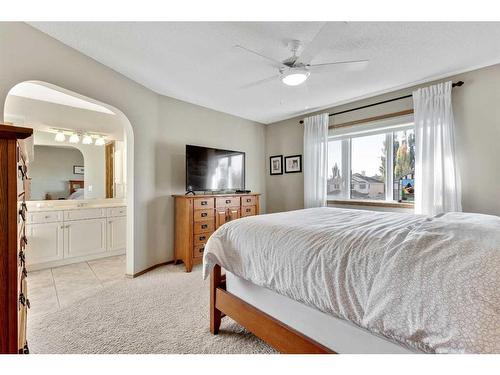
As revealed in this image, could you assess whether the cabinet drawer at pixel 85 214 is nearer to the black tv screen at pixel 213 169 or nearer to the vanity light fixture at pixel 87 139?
the vanity light fixture at pixel 87 139

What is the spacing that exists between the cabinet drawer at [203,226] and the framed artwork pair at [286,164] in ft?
6.33

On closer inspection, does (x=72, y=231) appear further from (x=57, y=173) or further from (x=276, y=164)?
(x=276, y=164)

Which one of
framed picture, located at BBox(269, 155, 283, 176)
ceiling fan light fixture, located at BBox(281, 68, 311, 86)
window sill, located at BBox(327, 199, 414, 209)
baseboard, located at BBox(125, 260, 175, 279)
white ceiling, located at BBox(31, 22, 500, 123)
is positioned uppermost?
white ceiling, located at BBox(31, 22, 500, 123)

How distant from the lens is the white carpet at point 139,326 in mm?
1572

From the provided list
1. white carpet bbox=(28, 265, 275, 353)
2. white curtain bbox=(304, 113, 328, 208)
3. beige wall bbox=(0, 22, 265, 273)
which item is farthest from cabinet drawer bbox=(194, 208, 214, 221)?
white curtain bbox=(304, 113, 328, 208)

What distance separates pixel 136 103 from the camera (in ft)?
9.51

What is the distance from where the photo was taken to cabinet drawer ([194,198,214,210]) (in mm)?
3136

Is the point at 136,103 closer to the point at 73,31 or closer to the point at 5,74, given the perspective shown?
the point at 73,31

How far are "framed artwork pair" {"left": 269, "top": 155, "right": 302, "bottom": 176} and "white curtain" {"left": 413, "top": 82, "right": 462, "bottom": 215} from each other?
1862mm

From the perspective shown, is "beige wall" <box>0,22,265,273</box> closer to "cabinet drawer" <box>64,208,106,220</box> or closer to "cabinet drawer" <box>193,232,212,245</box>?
"cabinet drawer" <box>193,232,212,245</box>

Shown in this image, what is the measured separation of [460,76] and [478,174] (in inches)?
45.5

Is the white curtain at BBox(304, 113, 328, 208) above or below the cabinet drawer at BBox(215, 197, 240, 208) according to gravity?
above

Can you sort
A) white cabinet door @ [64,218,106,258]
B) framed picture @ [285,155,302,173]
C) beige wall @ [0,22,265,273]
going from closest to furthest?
beige wall @ [0,22,265,273]
white cabinet door @ [64,218,106,258]
framed picture @ [285,155,302,173]
